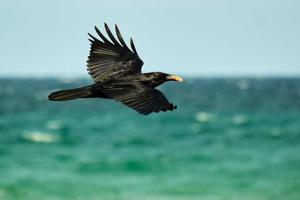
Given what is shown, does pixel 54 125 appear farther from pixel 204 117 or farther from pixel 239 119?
pixel 239 119

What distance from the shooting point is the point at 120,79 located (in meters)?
11.3

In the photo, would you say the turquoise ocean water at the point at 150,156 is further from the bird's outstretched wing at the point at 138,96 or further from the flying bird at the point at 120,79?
the bird's outstretched wing at the point at 138,96

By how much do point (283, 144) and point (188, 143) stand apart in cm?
558

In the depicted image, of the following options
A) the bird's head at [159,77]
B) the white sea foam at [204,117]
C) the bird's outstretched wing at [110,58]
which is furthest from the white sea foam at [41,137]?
the bird's head at [159,77]

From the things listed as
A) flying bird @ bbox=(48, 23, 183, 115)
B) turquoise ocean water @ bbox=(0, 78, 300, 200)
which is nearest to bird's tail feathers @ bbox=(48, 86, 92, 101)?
flying bird @ bbox=(48, 23, 183, 115)

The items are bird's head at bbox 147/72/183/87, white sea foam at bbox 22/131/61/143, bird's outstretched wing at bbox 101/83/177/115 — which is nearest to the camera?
bird's outstretched wing at bbox 101/83/177/115

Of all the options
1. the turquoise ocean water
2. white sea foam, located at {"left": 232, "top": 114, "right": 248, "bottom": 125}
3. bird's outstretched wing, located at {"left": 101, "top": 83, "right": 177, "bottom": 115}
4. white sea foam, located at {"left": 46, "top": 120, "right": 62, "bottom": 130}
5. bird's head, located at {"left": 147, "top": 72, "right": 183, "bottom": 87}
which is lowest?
bird's outstretched wing, located at {"left": 101, "top": 83, "right": 177, "bottom": 115}

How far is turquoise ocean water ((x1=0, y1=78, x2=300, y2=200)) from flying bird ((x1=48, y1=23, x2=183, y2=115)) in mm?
24583

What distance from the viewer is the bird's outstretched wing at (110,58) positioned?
1194 cm

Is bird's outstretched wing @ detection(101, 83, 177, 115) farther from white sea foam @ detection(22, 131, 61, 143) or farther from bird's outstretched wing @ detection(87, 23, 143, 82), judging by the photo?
white sea foam @ detection(22, 131, 61, 143)

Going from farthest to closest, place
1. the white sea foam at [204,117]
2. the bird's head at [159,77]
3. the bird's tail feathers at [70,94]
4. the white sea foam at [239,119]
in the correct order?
1. the white sea foam at [204,117]
2. the white sea foam at [239,119]
3. the bird's head at [159,77]
4. the bird's tail feathers at [70,94]

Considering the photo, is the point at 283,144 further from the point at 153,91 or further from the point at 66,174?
the point at 153,91

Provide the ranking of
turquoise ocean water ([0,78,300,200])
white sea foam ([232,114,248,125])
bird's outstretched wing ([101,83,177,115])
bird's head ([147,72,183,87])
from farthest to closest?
white sea foam ([232,114,248,125])
turquoise ocean water ([0,78,300,200])
bird's head ([147,72,183,87])
bird's outstretched wing ([101,83,177,115])

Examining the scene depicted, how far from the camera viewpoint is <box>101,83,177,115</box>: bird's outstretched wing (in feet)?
33.4
